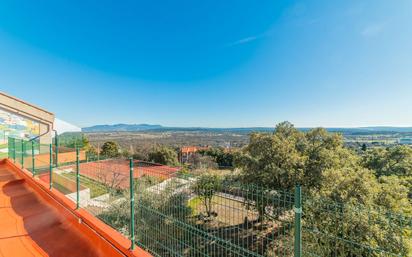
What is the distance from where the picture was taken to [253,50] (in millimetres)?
18984

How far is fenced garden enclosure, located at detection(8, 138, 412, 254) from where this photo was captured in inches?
67.7

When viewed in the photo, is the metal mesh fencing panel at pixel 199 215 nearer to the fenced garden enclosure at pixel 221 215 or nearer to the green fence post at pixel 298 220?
the fenced garden enclosure at pixel 221 215

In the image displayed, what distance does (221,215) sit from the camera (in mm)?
2734

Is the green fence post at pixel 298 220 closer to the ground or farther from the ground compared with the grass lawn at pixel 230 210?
farther from the ground

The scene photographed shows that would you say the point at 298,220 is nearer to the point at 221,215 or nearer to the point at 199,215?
the point at 221,215

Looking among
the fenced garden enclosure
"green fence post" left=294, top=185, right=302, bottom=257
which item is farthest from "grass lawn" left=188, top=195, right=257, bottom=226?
"green fence post" left=294, top=185, right=302, bottom=257

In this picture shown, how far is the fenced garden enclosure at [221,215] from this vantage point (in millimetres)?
1721

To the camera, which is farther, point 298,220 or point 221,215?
point 221,215

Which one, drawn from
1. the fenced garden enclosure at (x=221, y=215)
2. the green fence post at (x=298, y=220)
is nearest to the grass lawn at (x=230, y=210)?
the fenced garden enclosure at (x=221, y=215)

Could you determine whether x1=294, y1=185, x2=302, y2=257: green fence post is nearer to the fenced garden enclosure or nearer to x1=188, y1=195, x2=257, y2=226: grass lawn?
the fenced garden enclosure

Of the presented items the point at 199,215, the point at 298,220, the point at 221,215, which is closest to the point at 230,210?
the point at 221,215

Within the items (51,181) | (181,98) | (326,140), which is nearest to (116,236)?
(51,181)

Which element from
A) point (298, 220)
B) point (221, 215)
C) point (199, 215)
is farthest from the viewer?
point (199, 215)

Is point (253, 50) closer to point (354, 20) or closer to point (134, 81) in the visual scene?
point (354, 20)
